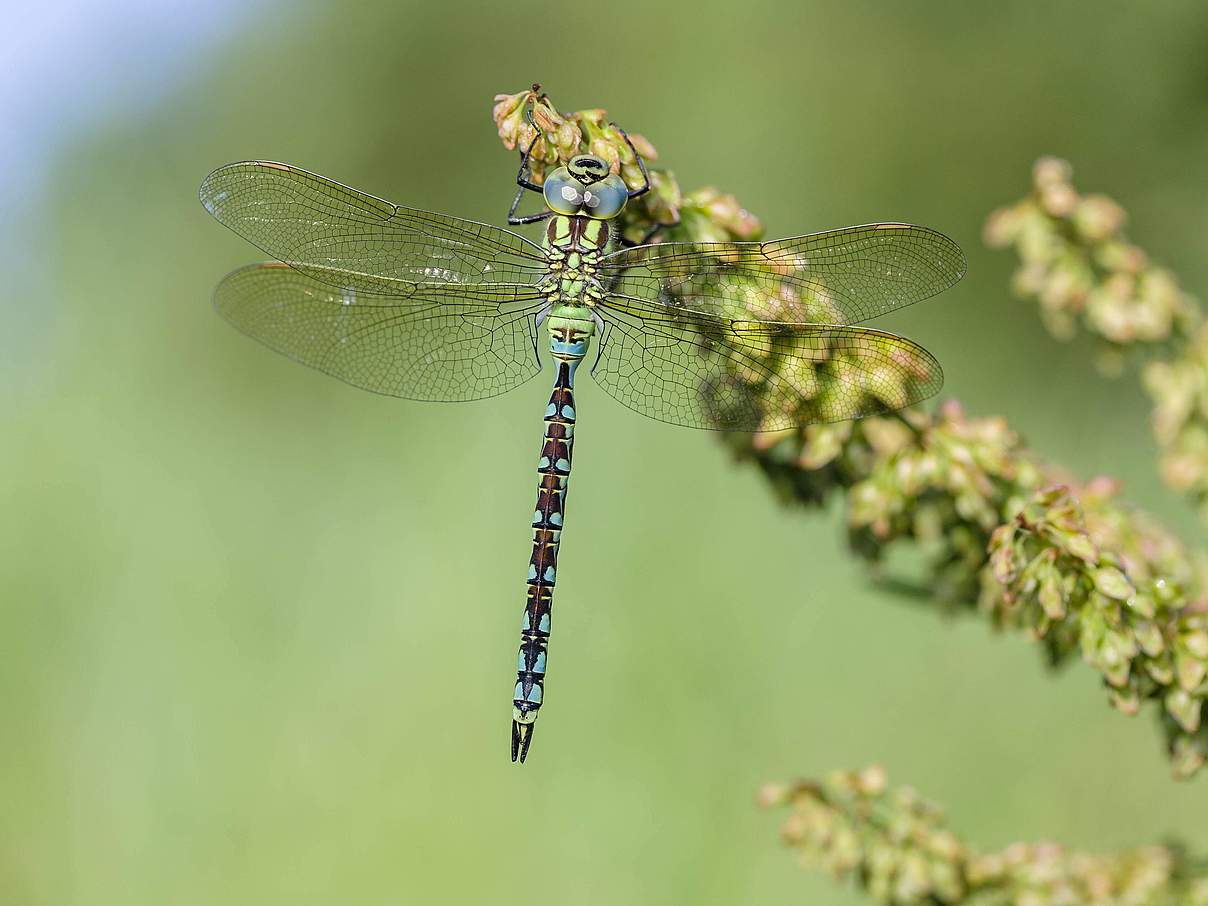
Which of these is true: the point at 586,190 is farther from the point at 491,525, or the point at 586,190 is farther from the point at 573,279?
the point at 491,525

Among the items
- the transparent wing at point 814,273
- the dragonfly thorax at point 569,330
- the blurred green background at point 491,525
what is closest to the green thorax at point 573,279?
the dragonfly thorax at point 569,330

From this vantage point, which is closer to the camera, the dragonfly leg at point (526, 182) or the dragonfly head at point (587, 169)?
the dragonfly leg at point (526, 182)

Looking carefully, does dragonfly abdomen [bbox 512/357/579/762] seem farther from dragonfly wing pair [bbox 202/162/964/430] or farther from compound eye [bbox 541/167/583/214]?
compound eye [bbox 541/167/583/214]

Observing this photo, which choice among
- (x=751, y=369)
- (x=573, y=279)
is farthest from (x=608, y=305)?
(x=751, y=369)

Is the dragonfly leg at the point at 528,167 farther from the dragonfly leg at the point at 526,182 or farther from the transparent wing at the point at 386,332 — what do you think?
the transparent wing at the point at 386,332

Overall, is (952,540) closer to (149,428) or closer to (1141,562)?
Answer: (1141,562)
